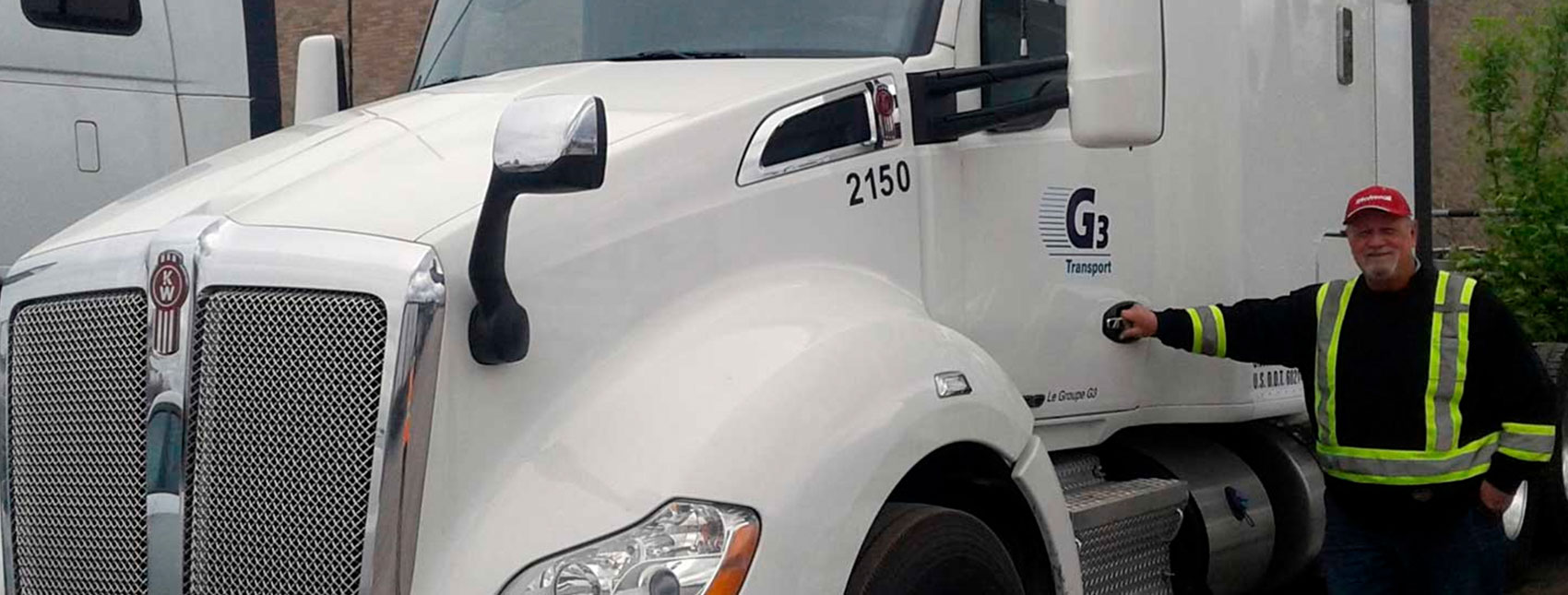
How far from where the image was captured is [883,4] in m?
4.87

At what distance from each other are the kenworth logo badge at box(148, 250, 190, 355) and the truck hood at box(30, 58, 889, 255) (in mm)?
157

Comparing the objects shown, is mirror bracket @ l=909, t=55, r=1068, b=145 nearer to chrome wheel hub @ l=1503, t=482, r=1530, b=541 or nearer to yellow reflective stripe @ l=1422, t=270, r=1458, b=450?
yellow reflective stripe @ l=1422, t=270, r=1458, b=450

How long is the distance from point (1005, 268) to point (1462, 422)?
1428 mm

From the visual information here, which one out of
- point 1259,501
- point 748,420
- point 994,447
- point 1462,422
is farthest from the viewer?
point 1259,501

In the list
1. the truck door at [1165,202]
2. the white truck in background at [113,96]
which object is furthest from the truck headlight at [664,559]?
the white truck in background at [113,96]

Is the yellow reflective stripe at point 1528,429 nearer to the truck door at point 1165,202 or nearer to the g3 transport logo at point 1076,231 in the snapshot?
the truck door at point 1165,202

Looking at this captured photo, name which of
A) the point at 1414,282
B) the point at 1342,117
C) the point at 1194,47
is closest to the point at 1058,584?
the point at 1414,282

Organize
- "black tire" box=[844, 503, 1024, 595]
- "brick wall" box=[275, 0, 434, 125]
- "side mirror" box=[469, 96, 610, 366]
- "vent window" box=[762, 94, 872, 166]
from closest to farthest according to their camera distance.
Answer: "side mirror" box=[469, 96, 610, 366]
"black tire" box=[844, 503, 1024, 595]
"vent window" box=[762, 94, 872, 166]
"brick wall" box=[275, 0, 434, 125]

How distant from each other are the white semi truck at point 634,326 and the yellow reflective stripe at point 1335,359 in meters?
0.53

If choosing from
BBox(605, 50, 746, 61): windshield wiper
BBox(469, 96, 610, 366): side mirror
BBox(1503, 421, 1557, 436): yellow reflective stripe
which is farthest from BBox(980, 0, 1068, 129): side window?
BBox(469, 96, 610, 366): side mirror

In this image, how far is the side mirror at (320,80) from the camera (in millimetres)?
5801

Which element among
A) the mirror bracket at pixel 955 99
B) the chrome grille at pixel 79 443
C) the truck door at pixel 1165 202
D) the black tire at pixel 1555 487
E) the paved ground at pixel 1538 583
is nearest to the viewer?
the chrome grille at pixel 79 443

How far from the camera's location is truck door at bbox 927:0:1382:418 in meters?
4.98

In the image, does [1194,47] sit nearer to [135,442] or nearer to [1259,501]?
[1259,501]
